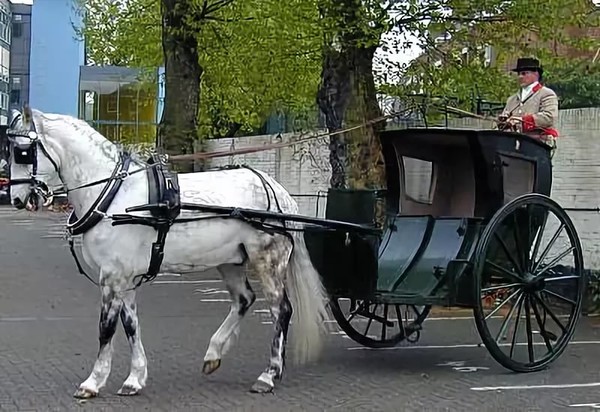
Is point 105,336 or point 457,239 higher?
point 457,239

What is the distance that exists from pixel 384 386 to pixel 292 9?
24.5ft

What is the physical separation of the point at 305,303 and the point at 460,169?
7.45 ft

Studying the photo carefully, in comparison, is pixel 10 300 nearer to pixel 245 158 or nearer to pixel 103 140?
pixel 103 140

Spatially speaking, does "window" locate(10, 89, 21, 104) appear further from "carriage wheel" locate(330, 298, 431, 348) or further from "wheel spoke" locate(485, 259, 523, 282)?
"wheel spoke" locate(485, 259, 523, 282)

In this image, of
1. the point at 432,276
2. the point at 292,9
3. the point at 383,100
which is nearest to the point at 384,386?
the point at 432,276

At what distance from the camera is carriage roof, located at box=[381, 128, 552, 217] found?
8.98 m

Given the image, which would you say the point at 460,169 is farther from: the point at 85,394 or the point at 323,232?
the point at 85,394

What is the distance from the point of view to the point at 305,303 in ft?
27.8

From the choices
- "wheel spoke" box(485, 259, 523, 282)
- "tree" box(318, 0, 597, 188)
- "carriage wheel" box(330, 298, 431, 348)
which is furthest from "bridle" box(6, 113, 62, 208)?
"tree" box(318, 0, 597, 188)

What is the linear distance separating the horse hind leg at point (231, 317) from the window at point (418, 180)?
2.05 metres

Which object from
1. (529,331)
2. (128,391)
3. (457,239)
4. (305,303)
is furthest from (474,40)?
(128,391)

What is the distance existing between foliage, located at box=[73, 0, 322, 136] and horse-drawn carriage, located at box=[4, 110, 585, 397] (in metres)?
4.66

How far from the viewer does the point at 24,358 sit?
950cm

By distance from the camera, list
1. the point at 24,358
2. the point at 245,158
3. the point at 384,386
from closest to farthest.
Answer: the point at 384,386, the point at 24,358, the point at 245,158
